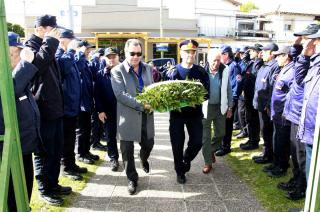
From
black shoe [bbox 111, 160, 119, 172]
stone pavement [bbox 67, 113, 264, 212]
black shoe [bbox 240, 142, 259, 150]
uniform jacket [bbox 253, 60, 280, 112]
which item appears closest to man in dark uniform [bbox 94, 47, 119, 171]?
black shoe [bbox 111, 160, 119, 172]

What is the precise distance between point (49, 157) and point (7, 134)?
1612 millimetres

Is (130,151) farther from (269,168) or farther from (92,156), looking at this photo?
(269,168)

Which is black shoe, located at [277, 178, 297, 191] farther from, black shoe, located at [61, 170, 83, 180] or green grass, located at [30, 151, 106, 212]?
black shoe, located at [61, 170, 83, 180]

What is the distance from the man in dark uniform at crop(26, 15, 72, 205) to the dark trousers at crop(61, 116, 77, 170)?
0.70m

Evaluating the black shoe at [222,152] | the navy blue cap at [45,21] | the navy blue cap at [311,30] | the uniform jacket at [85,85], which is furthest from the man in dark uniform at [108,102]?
the navy blue cap at [311,30]

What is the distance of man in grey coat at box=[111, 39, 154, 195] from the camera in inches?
184

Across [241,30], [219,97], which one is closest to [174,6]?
[241,30]

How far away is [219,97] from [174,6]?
3416 cm

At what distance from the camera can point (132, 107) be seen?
4.59m

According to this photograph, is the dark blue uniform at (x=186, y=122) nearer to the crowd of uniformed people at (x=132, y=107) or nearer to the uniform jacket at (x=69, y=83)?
the crowd of uniformed people at (x=132, y=107)

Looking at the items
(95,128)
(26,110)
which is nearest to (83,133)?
(95,128)

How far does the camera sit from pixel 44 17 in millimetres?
4094

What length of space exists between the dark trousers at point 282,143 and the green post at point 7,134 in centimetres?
374

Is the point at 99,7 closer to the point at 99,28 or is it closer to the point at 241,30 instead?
the point at 99,28
